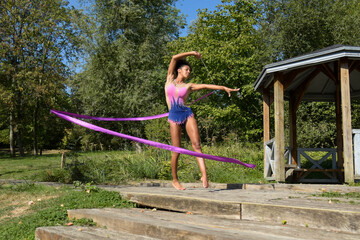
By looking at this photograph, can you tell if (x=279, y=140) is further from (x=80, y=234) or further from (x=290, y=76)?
(x=80, y=234)

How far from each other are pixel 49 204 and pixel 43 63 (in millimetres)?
20339

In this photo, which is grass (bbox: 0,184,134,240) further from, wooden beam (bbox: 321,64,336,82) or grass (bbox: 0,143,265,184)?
wooden beam (bbox: 321,64,336,82)

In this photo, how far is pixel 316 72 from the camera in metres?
9.78

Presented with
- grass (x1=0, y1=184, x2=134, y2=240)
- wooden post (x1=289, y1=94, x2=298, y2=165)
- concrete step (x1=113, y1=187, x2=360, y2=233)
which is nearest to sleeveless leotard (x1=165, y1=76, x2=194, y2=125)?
concrete step (x1=113, y1=187, x2=360, y2=233)

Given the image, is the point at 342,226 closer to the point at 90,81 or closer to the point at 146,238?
the point at 146,238

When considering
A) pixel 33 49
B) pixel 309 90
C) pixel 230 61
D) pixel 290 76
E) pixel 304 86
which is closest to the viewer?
pixel 290 76

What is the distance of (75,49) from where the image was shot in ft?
81.4

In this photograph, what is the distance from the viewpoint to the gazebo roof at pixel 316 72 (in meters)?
7.60

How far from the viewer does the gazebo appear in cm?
745

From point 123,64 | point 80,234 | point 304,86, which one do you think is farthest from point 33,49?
point 80,234

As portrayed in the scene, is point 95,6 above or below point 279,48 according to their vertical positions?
above

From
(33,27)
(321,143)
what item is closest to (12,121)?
(33,27)

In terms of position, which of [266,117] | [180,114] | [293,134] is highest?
[266,117]

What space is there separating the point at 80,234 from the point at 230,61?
1896 cm
